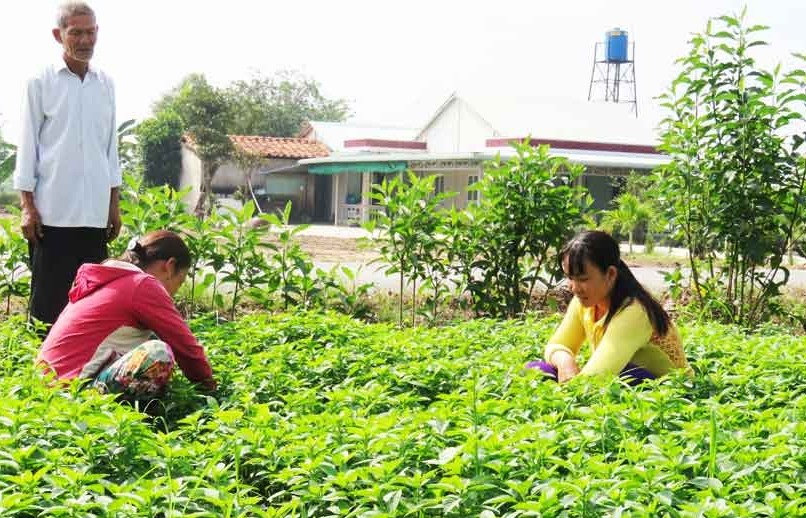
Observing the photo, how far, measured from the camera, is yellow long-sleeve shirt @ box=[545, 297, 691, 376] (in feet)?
14.1

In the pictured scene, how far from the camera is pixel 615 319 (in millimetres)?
4395

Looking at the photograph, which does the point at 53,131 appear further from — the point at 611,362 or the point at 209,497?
the point at 209,497

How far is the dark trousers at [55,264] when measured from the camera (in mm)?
5469

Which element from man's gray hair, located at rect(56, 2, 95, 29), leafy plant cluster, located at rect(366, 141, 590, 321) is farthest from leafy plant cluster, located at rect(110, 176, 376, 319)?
man's gray hair, located at rect(56, 2, 95, 29)

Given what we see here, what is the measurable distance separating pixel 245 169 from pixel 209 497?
3364 centimetres

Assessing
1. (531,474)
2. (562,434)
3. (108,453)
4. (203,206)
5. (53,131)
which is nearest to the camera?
(531,474)

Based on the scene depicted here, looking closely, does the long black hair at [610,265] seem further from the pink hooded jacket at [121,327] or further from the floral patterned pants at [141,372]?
the floral patterned pants at [141,372]

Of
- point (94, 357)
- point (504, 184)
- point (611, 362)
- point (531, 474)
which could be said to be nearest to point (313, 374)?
point (94, 357)

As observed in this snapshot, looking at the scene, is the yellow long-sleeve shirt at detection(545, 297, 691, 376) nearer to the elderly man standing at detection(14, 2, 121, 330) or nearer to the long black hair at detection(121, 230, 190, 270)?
the long black hair at detection(121, 230, 190, 270)

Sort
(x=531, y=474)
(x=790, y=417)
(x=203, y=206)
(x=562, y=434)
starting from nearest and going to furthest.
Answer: (x=531, y=474), (x=562, y=434), (x=790, y=417), (x=203, y=206)

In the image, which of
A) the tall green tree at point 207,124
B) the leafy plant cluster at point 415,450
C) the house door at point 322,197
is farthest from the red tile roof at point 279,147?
the leafy plant cluster at point 415,450

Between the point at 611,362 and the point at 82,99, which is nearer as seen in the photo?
the point at 611,362

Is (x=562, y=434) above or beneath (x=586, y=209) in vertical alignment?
beneath

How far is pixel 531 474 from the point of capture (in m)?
2.70
